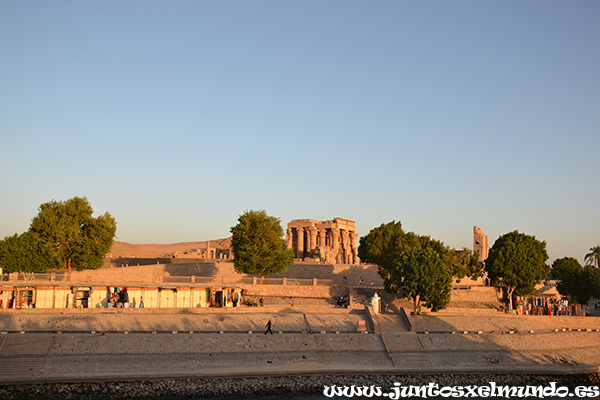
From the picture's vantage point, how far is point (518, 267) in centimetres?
5928

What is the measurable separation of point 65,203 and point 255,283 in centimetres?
2009

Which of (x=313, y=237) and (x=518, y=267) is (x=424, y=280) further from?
(x=313, y=237)

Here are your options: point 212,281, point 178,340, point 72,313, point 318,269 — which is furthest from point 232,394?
point 318,269

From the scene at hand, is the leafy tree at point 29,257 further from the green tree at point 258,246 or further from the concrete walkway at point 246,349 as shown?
the green tree at point 258,246

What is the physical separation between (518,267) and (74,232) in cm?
4541

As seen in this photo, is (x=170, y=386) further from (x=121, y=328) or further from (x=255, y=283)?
(x=255, y=283)

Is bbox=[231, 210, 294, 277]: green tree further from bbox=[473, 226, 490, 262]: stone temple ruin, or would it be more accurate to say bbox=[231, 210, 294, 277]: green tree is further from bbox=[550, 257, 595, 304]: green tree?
bbox=[473, 226, 490, 262]: stone temple ruin

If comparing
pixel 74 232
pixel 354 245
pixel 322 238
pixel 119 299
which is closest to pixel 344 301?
pixel 119 299

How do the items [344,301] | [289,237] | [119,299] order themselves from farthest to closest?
[289,237] → [344,301] → [119,299]

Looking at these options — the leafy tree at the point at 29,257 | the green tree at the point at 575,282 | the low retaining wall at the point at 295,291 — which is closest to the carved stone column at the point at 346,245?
the green tree at the point at 575,282

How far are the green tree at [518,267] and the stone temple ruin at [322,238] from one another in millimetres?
28687

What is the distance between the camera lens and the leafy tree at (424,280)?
159 ft

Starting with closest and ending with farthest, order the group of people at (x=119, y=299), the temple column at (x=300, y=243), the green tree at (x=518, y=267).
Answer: the group of people at (x=119, y=299) < the green tree at (x=518, y=267) < the temple column at (x=300, y=243)

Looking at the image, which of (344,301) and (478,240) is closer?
(344,301)
